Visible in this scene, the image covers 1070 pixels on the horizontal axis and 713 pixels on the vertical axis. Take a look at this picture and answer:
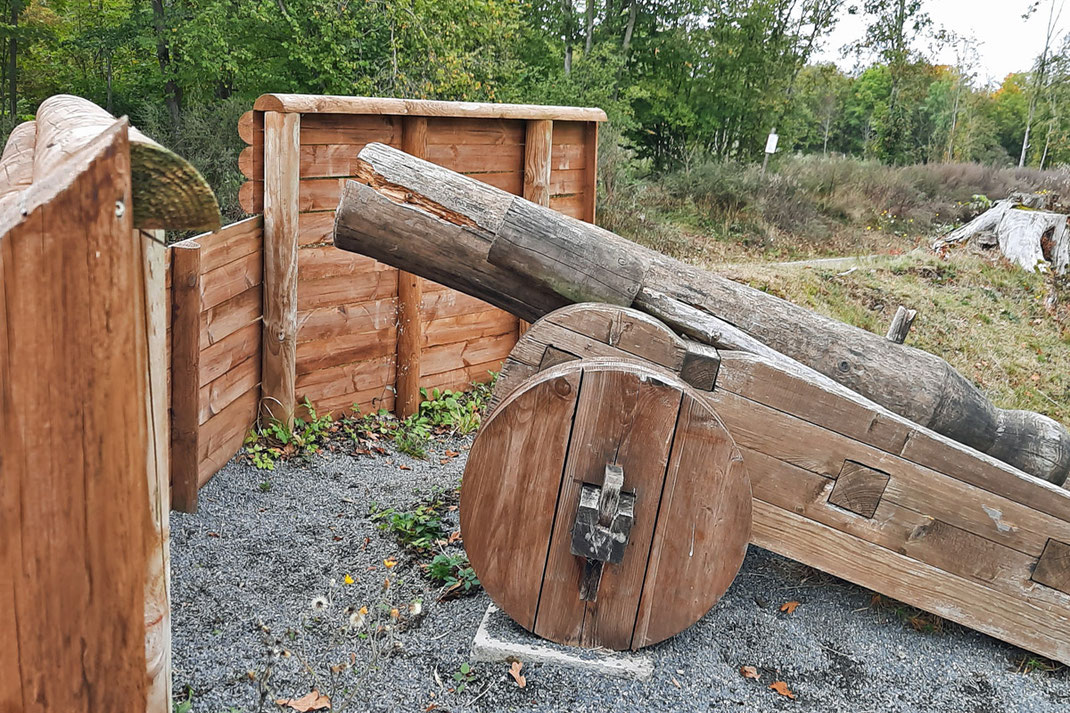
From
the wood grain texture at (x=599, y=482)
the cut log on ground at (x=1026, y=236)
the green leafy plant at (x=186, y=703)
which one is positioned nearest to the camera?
the green leafy plant at (x=186, y=703)

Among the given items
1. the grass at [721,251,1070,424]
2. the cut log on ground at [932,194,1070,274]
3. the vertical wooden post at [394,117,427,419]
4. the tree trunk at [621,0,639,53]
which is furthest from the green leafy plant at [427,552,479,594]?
the tree trunk at [621,0,639,53]

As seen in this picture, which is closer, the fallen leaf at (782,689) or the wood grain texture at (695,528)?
the wood grain texture at (695,528)

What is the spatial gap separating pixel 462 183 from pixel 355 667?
5.79 ft

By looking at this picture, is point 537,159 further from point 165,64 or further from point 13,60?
point 13,60

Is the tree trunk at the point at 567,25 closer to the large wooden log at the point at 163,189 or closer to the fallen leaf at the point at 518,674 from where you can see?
the fallen leaf at the point at 518,674

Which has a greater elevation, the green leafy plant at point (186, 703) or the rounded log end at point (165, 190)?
the rounded log end at point (165, 190)

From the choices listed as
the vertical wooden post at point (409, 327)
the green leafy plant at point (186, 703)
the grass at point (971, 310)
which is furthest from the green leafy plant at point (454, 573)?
the grass at point (971, 310)

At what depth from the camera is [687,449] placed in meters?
2.75

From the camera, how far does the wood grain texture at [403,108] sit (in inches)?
177

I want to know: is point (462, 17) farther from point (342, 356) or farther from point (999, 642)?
point (999, 642)

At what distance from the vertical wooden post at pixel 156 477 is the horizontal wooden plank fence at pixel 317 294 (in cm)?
282

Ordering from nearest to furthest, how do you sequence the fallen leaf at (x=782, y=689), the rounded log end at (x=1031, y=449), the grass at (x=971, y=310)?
the fallen leaf at (x=782, y=689), the rounded log end at (x=1031, y=449), the grass at (x=971, y=310)

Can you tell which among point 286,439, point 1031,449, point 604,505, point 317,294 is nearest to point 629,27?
point 317,294

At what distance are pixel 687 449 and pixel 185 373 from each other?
7.78 feet
